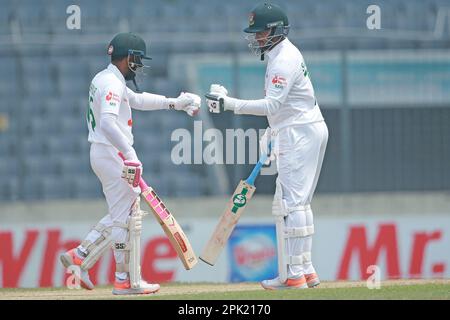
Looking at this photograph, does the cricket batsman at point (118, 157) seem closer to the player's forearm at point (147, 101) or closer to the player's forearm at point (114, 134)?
the player's forearm at point (114, 134)

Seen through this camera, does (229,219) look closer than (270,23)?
No

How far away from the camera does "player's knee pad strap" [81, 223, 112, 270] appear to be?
10.3m

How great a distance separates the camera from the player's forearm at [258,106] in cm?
970

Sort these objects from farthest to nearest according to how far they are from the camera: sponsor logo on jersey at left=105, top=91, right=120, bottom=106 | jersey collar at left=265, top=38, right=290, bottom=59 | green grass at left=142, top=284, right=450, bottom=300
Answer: jersey collar at left=265, top=38, right=290, bottom=59 < sponsor logo on jersey at left=105, top=91, right=120, bottom=106 < green grass at left=142, top=284, right=450, bottom=300

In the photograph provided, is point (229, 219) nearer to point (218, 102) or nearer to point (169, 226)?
point (169, 226)

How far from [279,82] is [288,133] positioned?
1.26 feet

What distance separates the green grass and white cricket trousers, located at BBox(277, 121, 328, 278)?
0.40 metres

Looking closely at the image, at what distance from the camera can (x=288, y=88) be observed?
9.77 m

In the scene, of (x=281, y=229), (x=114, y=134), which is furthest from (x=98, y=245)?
(x=281, y=229)

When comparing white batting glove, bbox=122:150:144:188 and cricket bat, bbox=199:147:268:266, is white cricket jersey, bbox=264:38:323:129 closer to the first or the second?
cricket bat, bbox=199:147:268:266

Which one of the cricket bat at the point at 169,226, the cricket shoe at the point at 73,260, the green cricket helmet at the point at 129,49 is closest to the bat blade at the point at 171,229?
the cricket bat at the point at 169,226

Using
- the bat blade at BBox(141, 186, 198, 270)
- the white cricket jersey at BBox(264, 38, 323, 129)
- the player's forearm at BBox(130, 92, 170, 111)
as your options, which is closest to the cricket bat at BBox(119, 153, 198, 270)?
the bat blade at BBox(141, 186, 198, 270)

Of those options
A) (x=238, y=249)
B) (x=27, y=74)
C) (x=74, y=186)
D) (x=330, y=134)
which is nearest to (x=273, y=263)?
(x=238, y=249)
